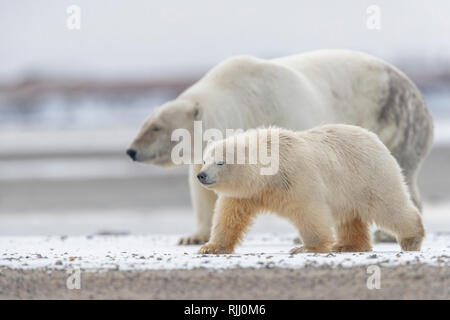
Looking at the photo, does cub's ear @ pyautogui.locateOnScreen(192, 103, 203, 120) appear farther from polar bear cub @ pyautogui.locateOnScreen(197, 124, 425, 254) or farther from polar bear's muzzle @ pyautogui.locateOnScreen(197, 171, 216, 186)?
polar bear's muzzle @ pyautogui.locateOnScreen(197, 171, 216, 186)

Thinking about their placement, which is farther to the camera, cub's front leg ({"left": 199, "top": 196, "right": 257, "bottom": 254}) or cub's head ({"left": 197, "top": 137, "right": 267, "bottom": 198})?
cub's front leg ({"left": 199, "top": 196, "right": 257, "bottom": 254})

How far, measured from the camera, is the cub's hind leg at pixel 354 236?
562cm

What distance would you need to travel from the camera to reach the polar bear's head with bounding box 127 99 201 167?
22.1 ft

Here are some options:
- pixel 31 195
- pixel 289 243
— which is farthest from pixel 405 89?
pixel 31 195

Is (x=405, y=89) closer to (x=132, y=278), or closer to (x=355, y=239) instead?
(x=355, y=239)

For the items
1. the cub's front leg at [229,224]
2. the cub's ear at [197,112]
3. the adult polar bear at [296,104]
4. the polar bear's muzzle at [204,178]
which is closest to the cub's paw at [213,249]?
the cub's front leg at [229,224]

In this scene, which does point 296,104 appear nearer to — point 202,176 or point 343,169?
point 343,169

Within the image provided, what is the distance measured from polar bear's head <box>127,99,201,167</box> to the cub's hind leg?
166cm

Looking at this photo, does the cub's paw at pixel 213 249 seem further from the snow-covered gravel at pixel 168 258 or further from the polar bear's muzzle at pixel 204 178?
the polar bear's muzzle at pixel 204 178

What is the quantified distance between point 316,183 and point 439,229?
367 cm

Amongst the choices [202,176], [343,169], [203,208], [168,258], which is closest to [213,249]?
[168,258]

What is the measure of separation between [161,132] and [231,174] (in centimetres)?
185

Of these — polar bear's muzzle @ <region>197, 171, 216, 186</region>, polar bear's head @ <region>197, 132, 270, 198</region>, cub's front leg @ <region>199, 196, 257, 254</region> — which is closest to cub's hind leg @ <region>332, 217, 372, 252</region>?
cub's front leg @ <region>199, 196, 257, 254</region>

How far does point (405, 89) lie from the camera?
7984 millimetres
